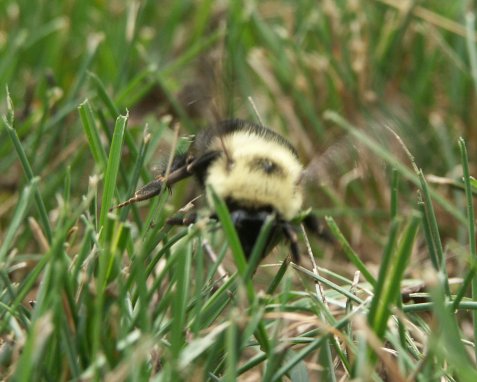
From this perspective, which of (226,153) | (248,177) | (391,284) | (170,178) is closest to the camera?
(391,284)

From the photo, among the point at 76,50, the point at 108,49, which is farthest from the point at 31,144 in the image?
the point at 76,50

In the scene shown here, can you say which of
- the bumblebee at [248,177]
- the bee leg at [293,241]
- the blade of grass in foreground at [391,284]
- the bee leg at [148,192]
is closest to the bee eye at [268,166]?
the bumblebee at [248,177]

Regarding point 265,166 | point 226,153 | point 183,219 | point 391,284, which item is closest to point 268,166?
point 265,166

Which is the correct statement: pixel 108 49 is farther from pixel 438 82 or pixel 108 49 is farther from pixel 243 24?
pixel 438 82

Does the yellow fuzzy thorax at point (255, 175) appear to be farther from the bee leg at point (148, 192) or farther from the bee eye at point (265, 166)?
the bee leg at point (148, 192)

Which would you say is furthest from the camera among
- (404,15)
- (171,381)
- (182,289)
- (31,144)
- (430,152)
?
(404,15)

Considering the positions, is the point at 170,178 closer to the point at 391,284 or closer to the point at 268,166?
the point at 268,166

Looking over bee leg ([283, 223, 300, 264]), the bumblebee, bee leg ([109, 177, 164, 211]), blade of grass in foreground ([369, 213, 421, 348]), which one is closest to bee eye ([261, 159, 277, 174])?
the bumblebee
